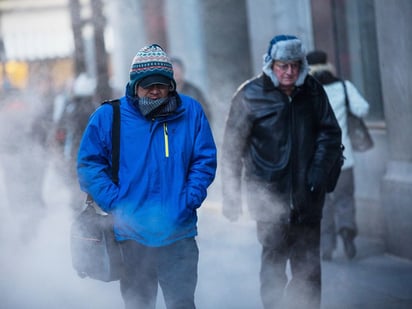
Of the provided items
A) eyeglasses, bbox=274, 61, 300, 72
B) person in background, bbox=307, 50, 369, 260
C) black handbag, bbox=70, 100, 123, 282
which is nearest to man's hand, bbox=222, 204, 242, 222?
eyeglasses, bbox=274, 61, 300, 72

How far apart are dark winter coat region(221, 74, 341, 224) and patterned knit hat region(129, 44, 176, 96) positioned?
100 cm

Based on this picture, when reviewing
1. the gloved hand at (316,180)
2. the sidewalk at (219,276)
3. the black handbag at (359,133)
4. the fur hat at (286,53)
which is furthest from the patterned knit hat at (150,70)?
the black handbag at (359,133)

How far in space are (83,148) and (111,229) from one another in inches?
16.9

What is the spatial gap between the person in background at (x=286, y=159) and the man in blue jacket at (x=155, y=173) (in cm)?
85

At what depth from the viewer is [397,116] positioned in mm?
6992

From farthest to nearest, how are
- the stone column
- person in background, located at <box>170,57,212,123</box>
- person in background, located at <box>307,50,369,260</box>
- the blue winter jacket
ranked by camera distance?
person in background, located at <box>170,57,212,123</box>
person in background, located at <box>307,50,369,260</box>
the stone column
the blue winter jacket

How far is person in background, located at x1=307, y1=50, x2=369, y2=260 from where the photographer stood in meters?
6.97

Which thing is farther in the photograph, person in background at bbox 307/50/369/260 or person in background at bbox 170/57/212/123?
person in background at bbox 170/57/212/123

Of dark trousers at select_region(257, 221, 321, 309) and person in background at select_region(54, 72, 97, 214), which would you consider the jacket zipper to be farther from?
person in background at select_region(54, 72, 97, 214)

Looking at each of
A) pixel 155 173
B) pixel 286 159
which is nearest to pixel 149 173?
pixel 155 173

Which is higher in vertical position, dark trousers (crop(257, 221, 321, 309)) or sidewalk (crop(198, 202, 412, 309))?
dark trousers (crop(257, 221, 321, 309))

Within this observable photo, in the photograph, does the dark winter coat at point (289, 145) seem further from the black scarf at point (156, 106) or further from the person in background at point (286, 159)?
the black scarf at point (156, 106)

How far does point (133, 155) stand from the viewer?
4.33 m

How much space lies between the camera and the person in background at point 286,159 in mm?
5168
